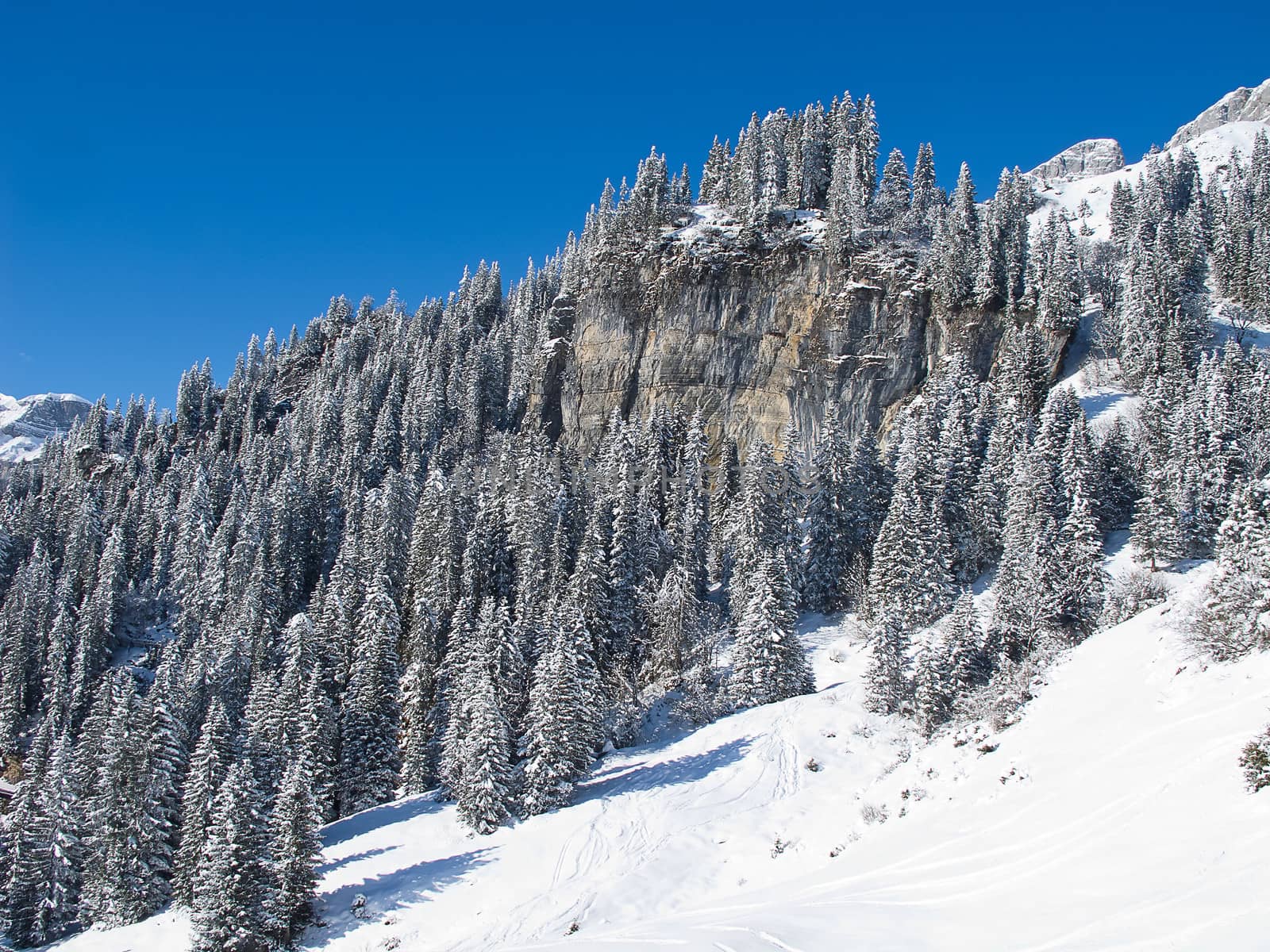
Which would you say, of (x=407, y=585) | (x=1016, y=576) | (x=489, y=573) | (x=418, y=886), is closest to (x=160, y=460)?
(x=407, y=585)

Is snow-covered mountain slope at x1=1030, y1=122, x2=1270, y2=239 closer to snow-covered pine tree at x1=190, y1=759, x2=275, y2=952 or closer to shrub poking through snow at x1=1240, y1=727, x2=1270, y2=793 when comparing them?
shrub poking through snow at x1=1240, y1=727, x2=1270, y2=793

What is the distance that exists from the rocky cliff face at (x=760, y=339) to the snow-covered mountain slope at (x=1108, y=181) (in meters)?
62.3

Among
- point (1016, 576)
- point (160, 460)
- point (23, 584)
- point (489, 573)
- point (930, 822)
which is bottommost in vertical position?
point (930, 822)

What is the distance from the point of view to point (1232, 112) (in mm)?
179875

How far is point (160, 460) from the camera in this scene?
12044cm

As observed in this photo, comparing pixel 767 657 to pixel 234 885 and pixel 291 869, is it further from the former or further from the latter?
pixel 234 885

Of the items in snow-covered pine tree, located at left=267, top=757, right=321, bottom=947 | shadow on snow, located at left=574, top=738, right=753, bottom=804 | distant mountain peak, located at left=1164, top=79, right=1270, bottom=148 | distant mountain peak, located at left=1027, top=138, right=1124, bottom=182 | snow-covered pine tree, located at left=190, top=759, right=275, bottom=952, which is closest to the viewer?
snow-covered pine tree, located at left=190, top=759, right=275, bottom=952

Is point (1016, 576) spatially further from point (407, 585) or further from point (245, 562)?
point (245, 562)

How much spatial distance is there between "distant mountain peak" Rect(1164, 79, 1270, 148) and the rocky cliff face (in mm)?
142537

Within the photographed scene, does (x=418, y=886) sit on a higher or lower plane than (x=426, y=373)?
lower

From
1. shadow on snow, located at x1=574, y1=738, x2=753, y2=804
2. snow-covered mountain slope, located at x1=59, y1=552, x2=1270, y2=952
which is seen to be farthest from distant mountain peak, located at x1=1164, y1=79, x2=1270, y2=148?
shadow on snow, located at x1=574, y1=738, x2=753, y2=804

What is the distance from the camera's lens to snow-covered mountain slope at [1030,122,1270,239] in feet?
429

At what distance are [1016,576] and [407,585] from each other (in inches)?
1907

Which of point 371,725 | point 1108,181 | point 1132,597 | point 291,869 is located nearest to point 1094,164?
point 1108,181
